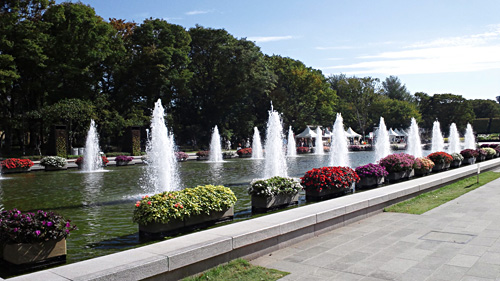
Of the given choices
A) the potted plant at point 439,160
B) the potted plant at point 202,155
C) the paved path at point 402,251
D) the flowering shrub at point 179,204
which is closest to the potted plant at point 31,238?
the flowering shrub at point 179,204

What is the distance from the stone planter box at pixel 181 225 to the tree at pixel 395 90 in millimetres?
117500

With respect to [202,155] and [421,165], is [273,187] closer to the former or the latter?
[421,165]

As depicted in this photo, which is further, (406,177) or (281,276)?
(406,177)

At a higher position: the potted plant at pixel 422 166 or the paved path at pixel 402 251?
the potted plant at pixel 422 166

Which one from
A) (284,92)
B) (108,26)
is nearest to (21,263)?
(108,26)

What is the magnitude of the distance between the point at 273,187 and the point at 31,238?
18.5ft

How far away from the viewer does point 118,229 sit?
29.4 feet

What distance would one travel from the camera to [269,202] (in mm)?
9891

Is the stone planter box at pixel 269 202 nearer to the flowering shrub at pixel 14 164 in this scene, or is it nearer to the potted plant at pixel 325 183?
the potted plant at pixel 325 183

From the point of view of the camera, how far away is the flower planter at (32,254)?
5.64 m

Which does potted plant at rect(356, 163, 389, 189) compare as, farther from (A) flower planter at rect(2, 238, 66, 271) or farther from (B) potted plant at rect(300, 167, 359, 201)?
(A) flower planter at rect(2, 238, 66, 271)

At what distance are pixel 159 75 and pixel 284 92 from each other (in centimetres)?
2116

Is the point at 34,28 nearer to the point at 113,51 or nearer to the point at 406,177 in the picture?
the point at 113,51

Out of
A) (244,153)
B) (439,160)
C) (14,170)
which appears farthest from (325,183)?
(244,153)
